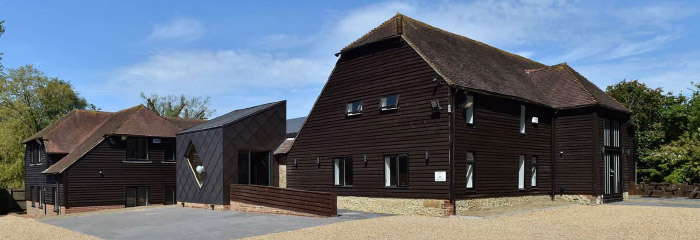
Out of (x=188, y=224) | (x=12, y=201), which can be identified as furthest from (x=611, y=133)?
(x=12, y=201)

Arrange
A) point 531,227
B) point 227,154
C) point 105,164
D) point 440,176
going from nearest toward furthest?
point 531,227 → point 440,176 → point 227,154 → point 105,164

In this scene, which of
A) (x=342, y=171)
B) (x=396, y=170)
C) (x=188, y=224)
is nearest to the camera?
(x=188, y=224)

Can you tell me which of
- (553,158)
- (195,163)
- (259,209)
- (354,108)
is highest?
(354,108)

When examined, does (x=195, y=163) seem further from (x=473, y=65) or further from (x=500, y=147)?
(x=500, y=147)

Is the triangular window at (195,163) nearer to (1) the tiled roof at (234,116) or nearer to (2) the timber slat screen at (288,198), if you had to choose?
(1) the tiled roof at (234,116)

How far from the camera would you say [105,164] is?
33156 millimetres

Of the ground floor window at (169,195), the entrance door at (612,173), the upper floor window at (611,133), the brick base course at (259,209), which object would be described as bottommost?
the ground floor window at (169,195)

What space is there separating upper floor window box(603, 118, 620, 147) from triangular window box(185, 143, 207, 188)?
724 inches

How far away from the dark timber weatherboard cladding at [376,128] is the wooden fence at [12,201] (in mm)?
25641

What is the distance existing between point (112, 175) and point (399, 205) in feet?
63.2

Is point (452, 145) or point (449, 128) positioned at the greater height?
point (449, 128)

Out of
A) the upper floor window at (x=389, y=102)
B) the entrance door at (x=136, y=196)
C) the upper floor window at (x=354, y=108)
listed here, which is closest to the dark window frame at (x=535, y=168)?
the upper floor window at (x=389, y=102)

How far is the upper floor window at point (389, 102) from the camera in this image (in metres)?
22.3

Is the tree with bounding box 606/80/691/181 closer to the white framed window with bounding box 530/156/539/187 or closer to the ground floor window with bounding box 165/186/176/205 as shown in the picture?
the white framed window with bounding box 530/156/539/187
